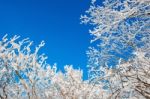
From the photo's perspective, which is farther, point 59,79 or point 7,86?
point 59,79

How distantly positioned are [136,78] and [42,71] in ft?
16.9

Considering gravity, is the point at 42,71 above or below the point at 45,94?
above

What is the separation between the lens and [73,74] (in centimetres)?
1441

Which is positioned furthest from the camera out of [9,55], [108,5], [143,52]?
[9,55]

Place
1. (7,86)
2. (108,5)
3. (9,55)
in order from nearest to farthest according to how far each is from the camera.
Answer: (108,5) < (7,86) < (9,55)

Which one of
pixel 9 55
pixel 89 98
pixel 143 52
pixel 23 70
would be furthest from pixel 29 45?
pixel 143 52

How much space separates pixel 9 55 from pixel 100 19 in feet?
17.3

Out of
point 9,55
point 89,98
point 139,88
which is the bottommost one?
point 139,88

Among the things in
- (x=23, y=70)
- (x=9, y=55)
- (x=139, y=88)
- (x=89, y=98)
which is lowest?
(x=139, y=88)

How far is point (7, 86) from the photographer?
42.3 feet

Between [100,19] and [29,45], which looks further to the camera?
[29,45]

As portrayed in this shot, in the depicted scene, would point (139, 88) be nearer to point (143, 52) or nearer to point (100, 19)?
point (143, 52)

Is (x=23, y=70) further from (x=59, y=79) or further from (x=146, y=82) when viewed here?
(x=146, y=82)

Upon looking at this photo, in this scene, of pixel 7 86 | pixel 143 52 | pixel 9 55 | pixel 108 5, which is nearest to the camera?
pixel 108 5
